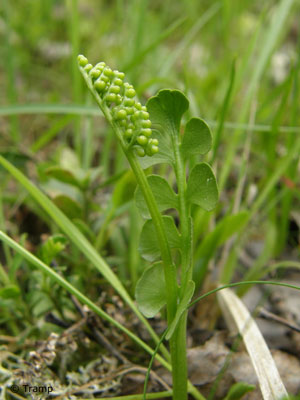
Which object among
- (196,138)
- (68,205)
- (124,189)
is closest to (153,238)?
(196,138)

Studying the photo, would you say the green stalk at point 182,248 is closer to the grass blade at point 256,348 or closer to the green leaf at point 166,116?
the green leaf at point 166,116

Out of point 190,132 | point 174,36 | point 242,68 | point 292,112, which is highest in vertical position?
point 174,36

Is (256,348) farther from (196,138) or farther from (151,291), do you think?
(196,138)

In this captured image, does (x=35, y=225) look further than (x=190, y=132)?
Yes

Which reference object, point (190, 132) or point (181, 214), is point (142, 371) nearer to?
point (181, 214)

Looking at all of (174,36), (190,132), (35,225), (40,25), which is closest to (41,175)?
(35,225)

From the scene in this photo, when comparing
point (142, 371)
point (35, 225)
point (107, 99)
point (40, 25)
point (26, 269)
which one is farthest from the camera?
point (40, 25)
